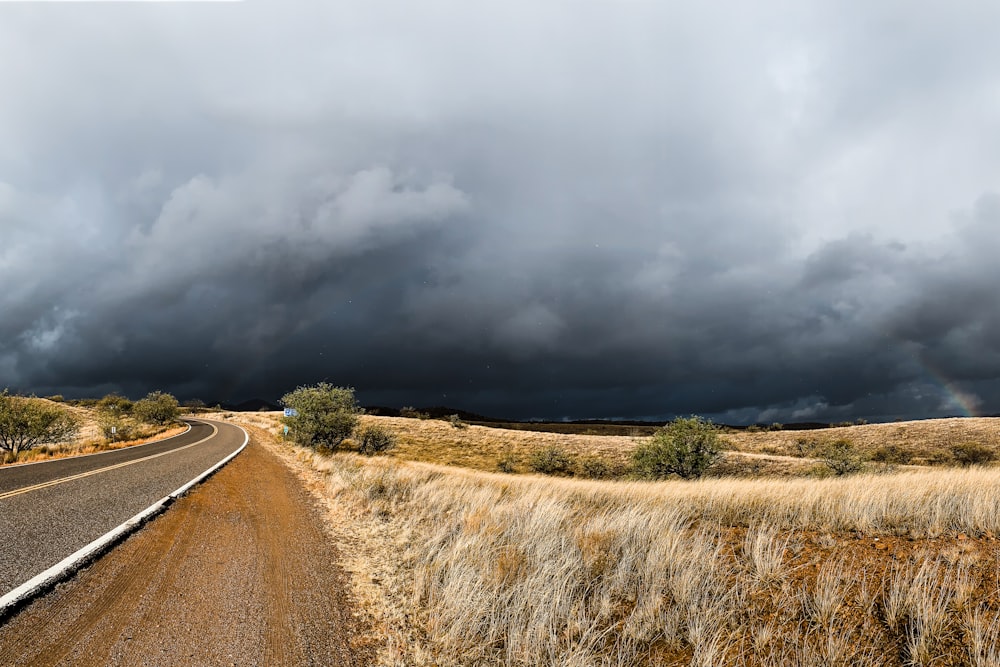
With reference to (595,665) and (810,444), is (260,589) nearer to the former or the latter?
(595,665)

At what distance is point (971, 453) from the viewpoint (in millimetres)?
39625

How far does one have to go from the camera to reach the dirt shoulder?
15.8 ft

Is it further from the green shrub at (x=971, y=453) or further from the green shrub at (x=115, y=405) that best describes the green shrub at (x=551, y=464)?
the green shrub at (x=115, y=405)

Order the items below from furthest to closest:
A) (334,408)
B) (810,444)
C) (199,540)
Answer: (810,444) → (334,408) → (199,540)

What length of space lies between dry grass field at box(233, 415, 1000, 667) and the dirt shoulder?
27.5 inches

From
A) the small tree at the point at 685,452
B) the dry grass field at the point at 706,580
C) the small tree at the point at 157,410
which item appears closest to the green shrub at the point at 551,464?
the small tree at the point at 685,452

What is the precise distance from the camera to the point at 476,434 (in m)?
61.7

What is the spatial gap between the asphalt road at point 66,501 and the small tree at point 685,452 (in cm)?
2449

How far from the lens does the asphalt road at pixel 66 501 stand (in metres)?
7.44

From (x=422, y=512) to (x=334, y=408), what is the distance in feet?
89.6

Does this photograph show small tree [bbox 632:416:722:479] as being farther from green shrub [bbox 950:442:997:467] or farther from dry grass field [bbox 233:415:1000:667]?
green shrub [bbox 950:442:997:467]

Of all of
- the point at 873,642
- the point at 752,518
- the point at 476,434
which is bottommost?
the point at 476,434

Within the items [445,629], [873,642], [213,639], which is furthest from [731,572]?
[213,639]

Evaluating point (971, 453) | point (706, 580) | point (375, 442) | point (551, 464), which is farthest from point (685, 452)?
point (971, 453)
